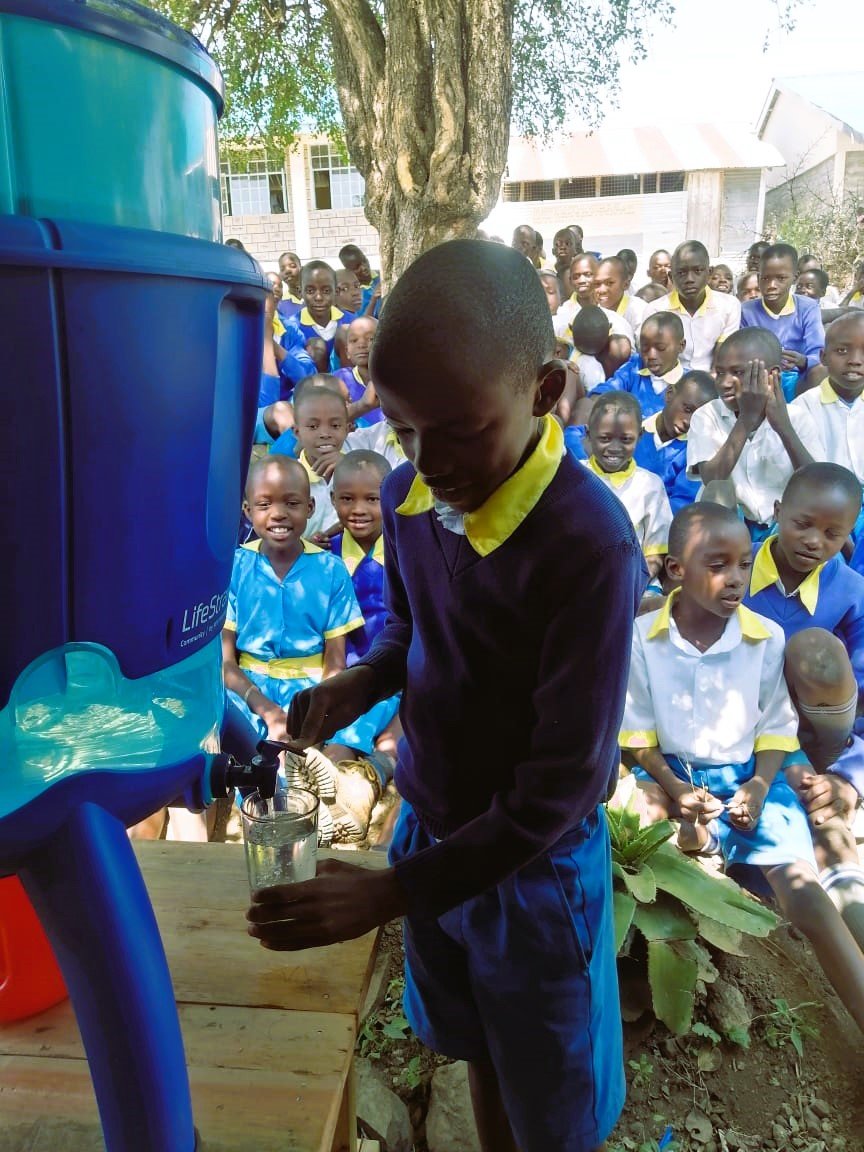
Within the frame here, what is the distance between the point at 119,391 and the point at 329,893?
1.61 feet

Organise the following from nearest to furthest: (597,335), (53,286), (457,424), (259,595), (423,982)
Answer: (53,286) → (457,424) → (423,982) → (259,595) → (597,335)

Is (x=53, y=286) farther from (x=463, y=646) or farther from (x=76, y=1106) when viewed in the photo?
(x=76, y=1106)

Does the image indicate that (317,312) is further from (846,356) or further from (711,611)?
(711,611)

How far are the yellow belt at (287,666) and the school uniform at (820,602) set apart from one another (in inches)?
51.0

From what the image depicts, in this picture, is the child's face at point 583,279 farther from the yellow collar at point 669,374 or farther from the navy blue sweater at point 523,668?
the navy blue sweater at point 523,668

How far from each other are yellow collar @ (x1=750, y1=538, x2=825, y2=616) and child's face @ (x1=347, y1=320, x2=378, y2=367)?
272cm

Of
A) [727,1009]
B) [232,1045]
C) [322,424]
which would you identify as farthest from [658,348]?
[232,1045]

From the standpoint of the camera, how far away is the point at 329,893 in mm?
820

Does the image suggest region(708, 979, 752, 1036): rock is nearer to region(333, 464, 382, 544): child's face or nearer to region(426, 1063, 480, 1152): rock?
region(426, 1063, 480, 1152): rock

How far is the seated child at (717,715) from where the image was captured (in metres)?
2.07

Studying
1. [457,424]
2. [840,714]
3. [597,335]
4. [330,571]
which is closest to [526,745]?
[457,424]

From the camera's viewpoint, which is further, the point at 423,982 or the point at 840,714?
the point at 840,714

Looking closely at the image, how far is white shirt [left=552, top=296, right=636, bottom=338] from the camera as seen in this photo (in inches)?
202

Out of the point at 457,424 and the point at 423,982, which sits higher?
the point at 457,424
